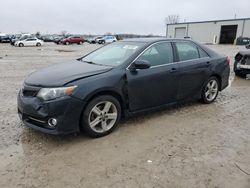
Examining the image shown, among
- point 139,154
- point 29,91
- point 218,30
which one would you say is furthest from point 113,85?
point 218,30

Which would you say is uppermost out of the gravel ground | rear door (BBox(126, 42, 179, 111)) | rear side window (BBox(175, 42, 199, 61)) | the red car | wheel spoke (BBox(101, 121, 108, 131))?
rear side window (BBox(175, 42, 199, 61))

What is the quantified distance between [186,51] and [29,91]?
10.5 feet

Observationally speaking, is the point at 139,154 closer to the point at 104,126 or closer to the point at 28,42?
the point at 104,126

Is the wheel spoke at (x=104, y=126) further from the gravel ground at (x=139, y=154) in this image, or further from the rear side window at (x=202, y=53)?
the rear side window at (x=202, y=53)

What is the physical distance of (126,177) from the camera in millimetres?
2949

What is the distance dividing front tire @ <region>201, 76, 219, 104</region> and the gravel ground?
776 mm

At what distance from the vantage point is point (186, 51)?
5.21 meters

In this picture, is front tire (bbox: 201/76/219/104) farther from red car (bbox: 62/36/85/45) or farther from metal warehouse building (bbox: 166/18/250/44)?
metal warehouse building (bbox: 166/18/250/44)

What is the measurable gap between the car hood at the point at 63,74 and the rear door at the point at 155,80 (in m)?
0.56

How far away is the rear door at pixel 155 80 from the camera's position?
13.9 feet

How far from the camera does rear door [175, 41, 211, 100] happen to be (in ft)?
16.4

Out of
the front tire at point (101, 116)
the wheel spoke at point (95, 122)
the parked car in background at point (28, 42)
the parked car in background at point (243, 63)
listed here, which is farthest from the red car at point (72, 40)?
the wheel spoke at point (95, 122)

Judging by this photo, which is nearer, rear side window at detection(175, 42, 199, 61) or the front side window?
the front side window

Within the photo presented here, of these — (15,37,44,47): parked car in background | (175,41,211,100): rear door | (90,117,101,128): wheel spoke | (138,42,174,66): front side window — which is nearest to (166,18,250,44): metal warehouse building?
(15,37,44,47): parked car in background
